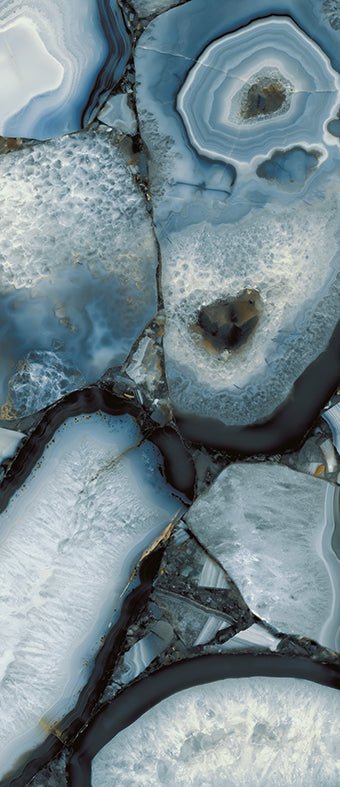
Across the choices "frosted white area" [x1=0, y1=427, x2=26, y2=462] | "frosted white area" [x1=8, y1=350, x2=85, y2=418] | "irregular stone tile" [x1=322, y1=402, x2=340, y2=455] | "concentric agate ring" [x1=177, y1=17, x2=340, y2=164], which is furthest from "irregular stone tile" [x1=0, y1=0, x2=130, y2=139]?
"irregular stone tile" [x1=322, y1=402, x2=340, y2=455]

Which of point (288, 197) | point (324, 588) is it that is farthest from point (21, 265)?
point (324, 588)

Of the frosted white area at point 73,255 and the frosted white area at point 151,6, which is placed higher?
the frosted white area at point 151,6

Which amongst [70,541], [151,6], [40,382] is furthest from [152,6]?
[70,541]

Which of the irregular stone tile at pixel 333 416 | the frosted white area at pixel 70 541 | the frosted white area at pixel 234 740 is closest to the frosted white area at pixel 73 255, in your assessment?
the frosted white area at pixel 70 541

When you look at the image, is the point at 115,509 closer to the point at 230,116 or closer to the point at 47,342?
the point at 47,342

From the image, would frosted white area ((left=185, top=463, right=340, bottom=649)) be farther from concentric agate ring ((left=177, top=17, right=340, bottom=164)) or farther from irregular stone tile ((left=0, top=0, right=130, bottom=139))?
irregular stone tile ((left=0, top=0, right=130, bottom=139))

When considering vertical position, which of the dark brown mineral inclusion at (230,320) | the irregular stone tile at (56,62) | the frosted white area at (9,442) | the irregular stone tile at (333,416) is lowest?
the irregular stone tile at (333,416)

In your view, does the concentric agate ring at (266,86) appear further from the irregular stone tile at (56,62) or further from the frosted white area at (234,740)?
the frosted white area at (234,740)
